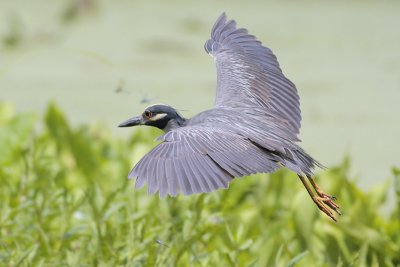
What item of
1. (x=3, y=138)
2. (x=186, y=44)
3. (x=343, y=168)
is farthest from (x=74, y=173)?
(x=186, y=44)

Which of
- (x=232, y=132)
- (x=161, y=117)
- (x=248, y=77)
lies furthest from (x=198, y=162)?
(x=248, y=77)

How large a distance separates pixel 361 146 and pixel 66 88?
2.13 metres

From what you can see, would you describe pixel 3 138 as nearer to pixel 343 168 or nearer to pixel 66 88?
pixel 343 168

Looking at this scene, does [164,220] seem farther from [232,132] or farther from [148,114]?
[232,132]

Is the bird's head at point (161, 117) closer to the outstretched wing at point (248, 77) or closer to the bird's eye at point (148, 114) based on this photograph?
the bird's eye at point (148, 114)

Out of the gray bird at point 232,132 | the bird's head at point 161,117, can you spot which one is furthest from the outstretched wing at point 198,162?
the bird's head at point 161,117

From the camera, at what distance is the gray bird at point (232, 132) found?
251cm

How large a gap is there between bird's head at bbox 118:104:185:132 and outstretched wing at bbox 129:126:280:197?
206 millimetres

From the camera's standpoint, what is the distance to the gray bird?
251cm

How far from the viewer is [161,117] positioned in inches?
116

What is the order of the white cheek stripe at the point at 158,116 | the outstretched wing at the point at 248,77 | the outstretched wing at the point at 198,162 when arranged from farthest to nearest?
the outstretched wing at the point at 248,77, the white cheek stripe at the point at 158,116, the outstretched wing at the point at 198,162

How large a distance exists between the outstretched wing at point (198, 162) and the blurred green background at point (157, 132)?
32 cm

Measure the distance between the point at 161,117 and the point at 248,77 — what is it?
48cm

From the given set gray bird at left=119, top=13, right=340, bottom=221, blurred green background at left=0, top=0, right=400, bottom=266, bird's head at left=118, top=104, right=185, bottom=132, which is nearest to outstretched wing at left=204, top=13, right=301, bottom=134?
gray bird at left=119, top=13, right=340, bottom=221
